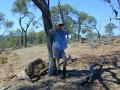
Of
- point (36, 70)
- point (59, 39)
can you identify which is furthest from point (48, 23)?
point (36, 70)

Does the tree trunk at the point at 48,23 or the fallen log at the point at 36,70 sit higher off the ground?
the tree trunk at the point at 48,23

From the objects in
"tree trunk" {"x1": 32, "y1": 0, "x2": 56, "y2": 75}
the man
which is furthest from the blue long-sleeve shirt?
"tree trunk" {"x1": 32, "y1": 0, "x2": 56, "y2": 75}

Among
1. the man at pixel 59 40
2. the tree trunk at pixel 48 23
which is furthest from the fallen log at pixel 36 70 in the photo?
the man at pixel 59 40

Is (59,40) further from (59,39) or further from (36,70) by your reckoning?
(36,70)

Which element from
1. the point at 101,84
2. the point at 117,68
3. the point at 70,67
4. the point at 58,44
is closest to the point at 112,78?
the point at 101,84

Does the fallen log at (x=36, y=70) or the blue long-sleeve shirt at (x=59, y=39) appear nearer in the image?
the blue long-sleeve shirt at (x=59, y=39)

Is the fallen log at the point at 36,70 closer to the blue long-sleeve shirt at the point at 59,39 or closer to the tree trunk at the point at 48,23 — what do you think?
the tree trunk at the point at 48,23

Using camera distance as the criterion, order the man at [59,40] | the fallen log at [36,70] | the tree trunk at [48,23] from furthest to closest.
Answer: the fallen log at [36,70] < the tree trunk at [48,23] < the man at [59,40]

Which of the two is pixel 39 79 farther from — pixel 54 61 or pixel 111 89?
pixel 111 89

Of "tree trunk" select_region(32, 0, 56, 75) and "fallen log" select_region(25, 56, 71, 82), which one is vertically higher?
"tree trunk" select_region(32, 0, 56, 75)

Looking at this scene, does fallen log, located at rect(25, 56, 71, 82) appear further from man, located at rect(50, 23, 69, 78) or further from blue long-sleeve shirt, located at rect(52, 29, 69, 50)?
blue long-sleeve shirt, located at rect(52, 29, 69, 50)

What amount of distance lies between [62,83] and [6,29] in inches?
2456

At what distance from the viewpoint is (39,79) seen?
12.2 m

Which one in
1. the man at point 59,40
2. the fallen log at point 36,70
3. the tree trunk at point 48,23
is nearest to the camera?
the man at point 59,40
